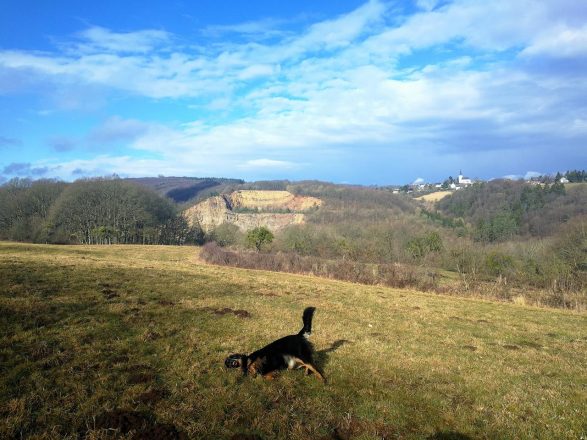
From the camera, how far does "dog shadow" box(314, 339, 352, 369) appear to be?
905 cm

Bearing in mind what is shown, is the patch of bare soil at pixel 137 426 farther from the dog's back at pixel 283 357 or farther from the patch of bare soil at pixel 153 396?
the dog's back at pixel 283 357

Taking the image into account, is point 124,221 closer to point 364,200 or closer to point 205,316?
point 205,316

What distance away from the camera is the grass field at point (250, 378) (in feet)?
19.3

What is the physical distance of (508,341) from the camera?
A: 12.7 metres

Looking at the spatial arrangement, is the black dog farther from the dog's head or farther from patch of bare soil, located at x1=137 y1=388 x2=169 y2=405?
patch of bare soil, located at x1=137 y1=388 x2=169 y2=405

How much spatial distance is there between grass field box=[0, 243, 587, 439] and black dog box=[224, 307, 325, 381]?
0.28 metres

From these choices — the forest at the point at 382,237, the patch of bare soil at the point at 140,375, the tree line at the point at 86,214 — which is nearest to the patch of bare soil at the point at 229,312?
the patch of bare soil at the point at 140,375

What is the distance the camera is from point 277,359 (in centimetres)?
802

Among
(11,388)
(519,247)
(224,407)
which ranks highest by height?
(11,388)

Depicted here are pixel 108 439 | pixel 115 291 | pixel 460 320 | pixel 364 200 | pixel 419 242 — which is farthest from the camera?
pixel 364 200

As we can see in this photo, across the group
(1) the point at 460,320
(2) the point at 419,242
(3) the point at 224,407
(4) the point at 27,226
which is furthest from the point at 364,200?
(3) the point at 224,407

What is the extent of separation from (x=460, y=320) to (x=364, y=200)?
155 m

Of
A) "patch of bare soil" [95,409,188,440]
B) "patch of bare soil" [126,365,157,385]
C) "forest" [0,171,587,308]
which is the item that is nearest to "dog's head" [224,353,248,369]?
"patch of bare soil" [126,365,157,385]

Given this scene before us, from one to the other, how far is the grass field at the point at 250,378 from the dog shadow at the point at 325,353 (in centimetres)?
6
